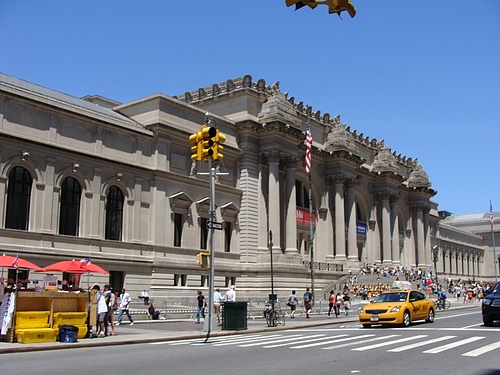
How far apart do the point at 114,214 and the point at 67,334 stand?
22.0 meters

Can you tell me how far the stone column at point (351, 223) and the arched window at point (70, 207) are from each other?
34.9 meters

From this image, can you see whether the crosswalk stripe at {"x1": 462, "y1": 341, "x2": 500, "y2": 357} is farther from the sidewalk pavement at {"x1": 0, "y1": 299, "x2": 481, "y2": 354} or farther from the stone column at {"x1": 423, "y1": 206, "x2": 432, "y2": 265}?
the stone column at {"x1": 423, "y1": 206, "x2": 432, "y2": 265}

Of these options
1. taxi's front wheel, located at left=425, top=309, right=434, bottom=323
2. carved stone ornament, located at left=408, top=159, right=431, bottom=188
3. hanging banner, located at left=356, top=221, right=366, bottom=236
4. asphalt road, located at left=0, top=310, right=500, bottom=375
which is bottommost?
asphalt road, located at left=0, top=310, right=500, bottom=375

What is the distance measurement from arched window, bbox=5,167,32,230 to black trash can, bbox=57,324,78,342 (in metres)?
16.8

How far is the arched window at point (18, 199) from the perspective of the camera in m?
35.7

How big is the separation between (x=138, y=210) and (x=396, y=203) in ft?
146

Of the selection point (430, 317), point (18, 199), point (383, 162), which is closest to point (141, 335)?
point (430, 317)

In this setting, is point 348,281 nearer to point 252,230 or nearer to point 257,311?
point 252,230

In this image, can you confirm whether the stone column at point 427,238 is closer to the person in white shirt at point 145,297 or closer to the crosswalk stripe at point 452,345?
the person in white shirt at point 145,297

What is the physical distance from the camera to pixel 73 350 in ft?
61.9

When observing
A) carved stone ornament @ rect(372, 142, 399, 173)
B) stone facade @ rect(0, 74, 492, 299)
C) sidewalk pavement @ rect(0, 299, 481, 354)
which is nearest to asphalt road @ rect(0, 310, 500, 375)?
sidewalk pavement @ rect(0, 299, 481, 354)

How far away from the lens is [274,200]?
53.4 m

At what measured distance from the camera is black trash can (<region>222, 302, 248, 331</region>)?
2620cm

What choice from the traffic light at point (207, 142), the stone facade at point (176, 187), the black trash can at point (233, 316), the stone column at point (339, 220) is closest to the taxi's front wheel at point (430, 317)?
the black trash can at point (233, 316)
